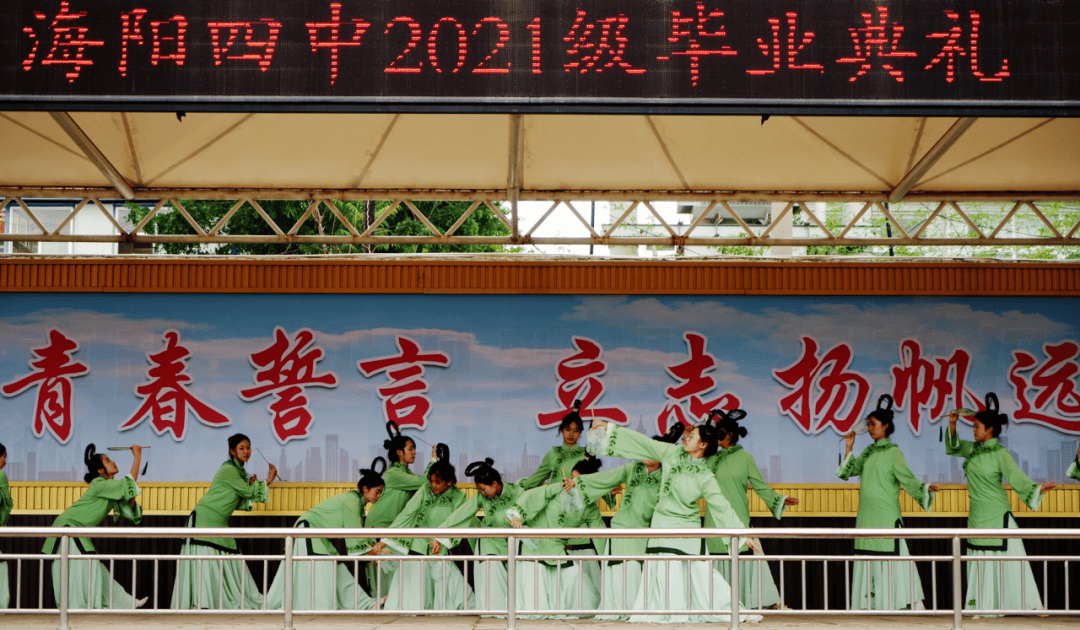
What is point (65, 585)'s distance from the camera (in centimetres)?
609

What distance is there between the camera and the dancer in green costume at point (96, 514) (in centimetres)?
832

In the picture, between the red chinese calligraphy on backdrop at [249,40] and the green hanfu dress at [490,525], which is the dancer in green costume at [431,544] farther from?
the red chinese calligraphy on backdrop at [249,40]

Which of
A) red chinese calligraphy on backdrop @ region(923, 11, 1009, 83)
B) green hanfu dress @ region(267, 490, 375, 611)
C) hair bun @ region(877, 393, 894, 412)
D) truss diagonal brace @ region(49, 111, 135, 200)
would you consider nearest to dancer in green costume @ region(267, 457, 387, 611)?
green hanfu dress @ region(267, 490, 375, 611)

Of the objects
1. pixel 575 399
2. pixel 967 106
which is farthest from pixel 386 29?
pixel 575 399

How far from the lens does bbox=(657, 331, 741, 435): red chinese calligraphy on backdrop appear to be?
29.6ft

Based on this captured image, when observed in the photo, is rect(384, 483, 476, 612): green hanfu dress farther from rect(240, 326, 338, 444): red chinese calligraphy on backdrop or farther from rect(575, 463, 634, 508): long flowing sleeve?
rect(240, 326, 338, 444): red chinese calligraphy on backdrop

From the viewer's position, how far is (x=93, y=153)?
23.6 ft

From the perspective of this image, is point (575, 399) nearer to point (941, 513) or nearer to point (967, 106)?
point (941, 513)

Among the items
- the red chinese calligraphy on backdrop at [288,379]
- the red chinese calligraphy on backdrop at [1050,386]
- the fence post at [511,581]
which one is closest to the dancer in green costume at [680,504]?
the fence post at [511,581]

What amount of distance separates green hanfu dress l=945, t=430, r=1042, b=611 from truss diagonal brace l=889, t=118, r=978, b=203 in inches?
91.8

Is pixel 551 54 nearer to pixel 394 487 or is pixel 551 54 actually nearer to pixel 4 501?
pixel 394 487

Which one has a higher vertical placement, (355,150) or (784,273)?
(355,150)

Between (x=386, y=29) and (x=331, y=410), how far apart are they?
4568mm

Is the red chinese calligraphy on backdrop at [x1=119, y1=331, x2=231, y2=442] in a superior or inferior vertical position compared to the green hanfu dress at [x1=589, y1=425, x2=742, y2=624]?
superior
